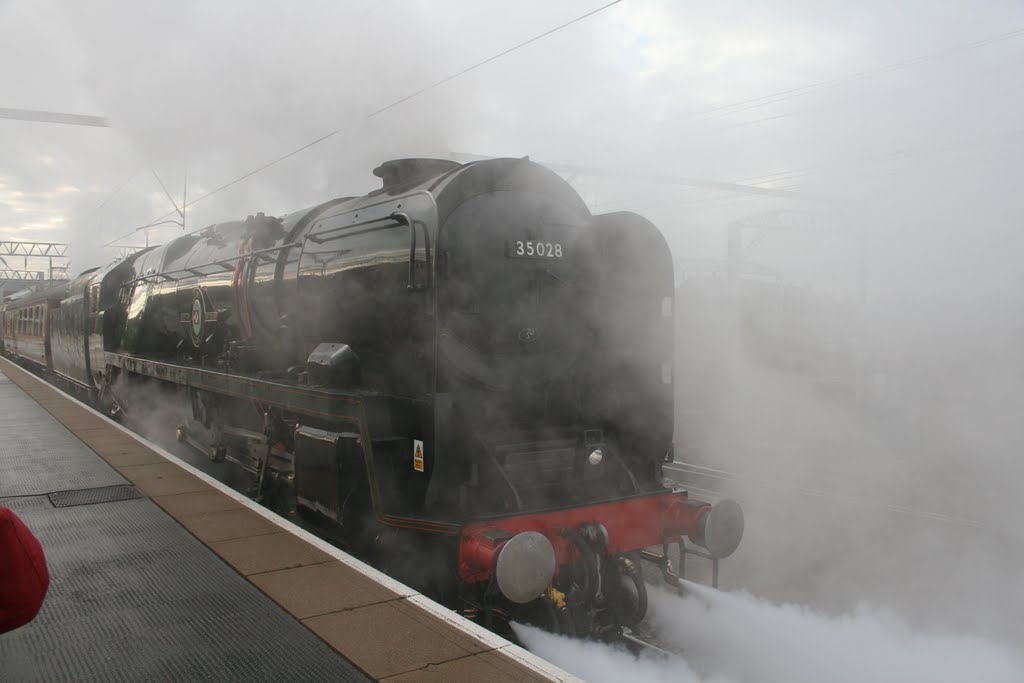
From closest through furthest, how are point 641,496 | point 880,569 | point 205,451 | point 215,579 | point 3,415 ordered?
point 215,579 → point 641,496 → point 880,569 → point 205,451 → point 3,415

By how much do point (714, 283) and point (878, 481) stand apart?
2990 millimetres

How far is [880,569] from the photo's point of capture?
5012mm

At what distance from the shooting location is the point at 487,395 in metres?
3.81

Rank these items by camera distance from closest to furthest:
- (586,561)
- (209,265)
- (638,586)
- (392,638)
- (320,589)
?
(392,638) < (320,589) < (586,561) < (638,586) < (209,265)

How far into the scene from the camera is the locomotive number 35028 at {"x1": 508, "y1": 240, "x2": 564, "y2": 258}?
383 cm

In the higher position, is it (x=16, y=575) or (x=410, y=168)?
(x=410, y=168)

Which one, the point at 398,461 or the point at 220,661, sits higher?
the point at 398,461

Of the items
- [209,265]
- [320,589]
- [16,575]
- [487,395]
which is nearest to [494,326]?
[487,395]

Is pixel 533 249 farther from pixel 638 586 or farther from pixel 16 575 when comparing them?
pixel 16 575

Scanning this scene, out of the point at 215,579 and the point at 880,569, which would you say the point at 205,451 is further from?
the point at 880,569

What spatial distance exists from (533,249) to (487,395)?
32.4 inches

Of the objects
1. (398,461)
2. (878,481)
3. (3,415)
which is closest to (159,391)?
(3,415)

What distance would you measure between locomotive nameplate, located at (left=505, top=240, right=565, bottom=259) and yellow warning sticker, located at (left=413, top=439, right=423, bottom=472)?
1.08 metres

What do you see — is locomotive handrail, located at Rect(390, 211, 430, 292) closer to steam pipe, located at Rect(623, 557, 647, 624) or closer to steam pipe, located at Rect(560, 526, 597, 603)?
steam pipe, located at Rect(560, 526, 597, 603)
